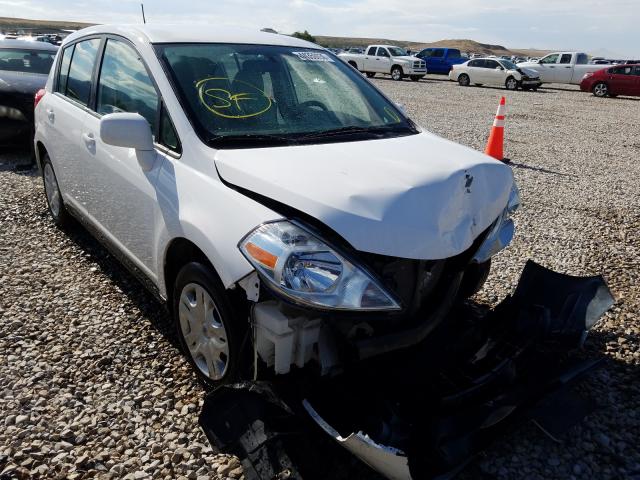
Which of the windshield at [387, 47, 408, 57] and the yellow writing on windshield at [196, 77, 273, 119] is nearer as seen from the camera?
the yellow writing on windshield at [196, 77, 273, 119]

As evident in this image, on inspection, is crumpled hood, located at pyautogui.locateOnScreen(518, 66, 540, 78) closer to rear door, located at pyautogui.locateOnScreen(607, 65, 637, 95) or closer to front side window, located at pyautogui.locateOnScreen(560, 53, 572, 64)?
rear door, located at pyautogui.locateOnScreen(607, 65, 637, 95)

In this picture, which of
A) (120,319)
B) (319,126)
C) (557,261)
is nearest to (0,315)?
(120,319)

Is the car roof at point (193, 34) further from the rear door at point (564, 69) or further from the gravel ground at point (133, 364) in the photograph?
the rear door at point (564, 69)

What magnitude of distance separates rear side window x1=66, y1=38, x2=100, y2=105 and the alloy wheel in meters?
1.94

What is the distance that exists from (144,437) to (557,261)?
362cm

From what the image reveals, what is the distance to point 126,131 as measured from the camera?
262 centimetres

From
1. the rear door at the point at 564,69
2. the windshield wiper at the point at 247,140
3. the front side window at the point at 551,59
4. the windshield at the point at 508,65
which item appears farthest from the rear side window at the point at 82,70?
the front side window at the point at 551,59

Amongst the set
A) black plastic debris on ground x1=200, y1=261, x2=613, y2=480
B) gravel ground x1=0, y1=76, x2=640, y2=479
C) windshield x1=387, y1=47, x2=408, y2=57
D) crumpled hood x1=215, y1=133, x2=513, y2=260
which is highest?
windshield x1=387, y1=47, x2=408, y2=57

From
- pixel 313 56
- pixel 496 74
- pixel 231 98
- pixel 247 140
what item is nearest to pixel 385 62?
pixel 496 74

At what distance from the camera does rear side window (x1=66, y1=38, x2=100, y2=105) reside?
3.75 m

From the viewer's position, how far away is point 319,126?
299cm

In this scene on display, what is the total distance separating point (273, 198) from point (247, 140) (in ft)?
1.94

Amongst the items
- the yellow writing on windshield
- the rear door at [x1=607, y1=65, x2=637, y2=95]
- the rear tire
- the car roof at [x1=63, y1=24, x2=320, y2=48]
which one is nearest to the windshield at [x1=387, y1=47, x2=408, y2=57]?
the rear tire

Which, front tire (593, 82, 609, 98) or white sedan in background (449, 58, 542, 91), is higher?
white sedan in background (449, 58, 542, 91)
